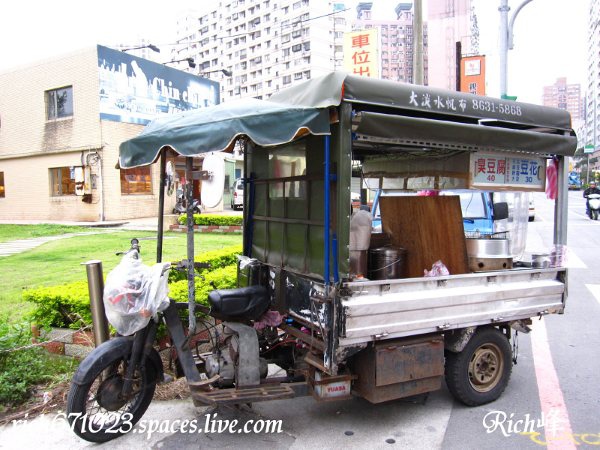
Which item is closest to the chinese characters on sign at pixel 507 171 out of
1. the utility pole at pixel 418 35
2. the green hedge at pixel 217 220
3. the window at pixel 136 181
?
the utility pole at pixel 418 35

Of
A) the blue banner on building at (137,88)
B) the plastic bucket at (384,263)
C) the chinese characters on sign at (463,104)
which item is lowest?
the plastic bucket at (384,263)

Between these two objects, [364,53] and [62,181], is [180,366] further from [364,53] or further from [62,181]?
[62,181]

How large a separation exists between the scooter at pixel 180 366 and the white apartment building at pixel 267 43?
73.8 metres

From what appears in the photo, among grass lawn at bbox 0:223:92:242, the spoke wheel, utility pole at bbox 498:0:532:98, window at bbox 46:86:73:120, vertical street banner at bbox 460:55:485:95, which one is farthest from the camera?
window at bbox 46:86:73:120

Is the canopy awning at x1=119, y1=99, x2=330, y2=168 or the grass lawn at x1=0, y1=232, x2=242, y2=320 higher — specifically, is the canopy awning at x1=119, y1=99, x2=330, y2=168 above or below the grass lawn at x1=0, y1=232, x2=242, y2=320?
above

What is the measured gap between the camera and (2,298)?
691 cm

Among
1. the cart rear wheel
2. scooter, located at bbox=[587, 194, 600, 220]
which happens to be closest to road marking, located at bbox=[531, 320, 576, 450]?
the cart rear wheel

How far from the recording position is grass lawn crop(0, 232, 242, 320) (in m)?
7.41

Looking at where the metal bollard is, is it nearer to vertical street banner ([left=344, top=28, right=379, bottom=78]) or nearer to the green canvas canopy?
the green canvas canopy

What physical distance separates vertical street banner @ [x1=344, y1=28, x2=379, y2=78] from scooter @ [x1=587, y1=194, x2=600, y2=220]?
40.7 ft

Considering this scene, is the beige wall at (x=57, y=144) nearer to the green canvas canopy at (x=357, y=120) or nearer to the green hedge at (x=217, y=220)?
→ the green hedge at (x=217, y=220)

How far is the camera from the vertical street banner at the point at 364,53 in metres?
17.2

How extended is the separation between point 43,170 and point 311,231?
69.0ft

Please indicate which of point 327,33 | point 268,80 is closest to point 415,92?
point 327,33
